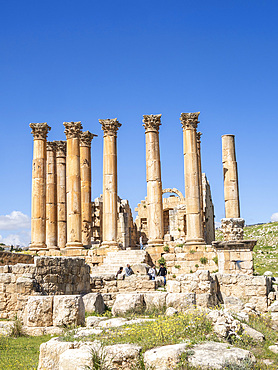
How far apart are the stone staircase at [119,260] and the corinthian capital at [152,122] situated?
914 cm

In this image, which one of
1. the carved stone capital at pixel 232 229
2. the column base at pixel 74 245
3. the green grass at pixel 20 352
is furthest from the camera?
the column base at pixel 74 245

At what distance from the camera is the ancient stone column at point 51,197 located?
130 feet

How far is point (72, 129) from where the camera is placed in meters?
38.1

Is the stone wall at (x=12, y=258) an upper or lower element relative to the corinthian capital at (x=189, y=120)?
lower

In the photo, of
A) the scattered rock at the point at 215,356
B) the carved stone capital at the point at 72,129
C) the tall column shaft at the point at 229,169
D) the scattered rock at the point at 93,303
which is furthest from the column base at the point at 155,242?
the scattered rock at the point at 215,356

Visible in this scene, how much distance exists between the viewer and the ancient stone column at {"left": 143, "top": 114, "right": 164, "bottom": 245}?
35375 millimetres

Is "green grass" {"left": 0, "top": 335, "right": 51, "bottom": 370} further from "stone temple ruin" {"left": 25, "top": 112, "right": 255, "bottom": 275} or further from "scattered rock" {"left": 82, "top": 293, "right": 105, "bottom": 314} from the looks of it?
"stone temple ruin" {"left": 25, "top": 112, "right": 255, "bottom": 275}

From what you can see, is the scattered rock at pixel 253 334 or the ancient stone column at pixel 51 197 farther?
the ancient stone column at pixel 51 197

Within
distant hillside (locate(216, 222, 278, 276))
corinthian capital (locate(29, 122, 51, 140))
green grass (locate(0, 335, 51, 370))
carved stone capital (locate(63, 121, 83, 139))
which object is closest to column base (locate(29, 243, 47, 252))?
corinthian capital (locate(29, 122, 51, 140))

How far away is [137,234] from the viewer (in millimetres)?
51656

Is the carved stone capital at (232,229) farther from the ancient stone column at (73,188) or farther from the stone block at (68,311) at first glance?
the stone block at (68,311)

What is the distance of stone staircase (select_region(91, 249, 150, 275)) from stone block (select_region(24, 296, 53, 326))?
1753cm

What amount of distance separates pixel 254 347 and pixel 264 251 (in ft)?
122

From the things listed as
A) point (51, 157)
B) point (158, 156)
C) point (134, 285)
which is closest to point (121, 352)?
point (134, 285)
